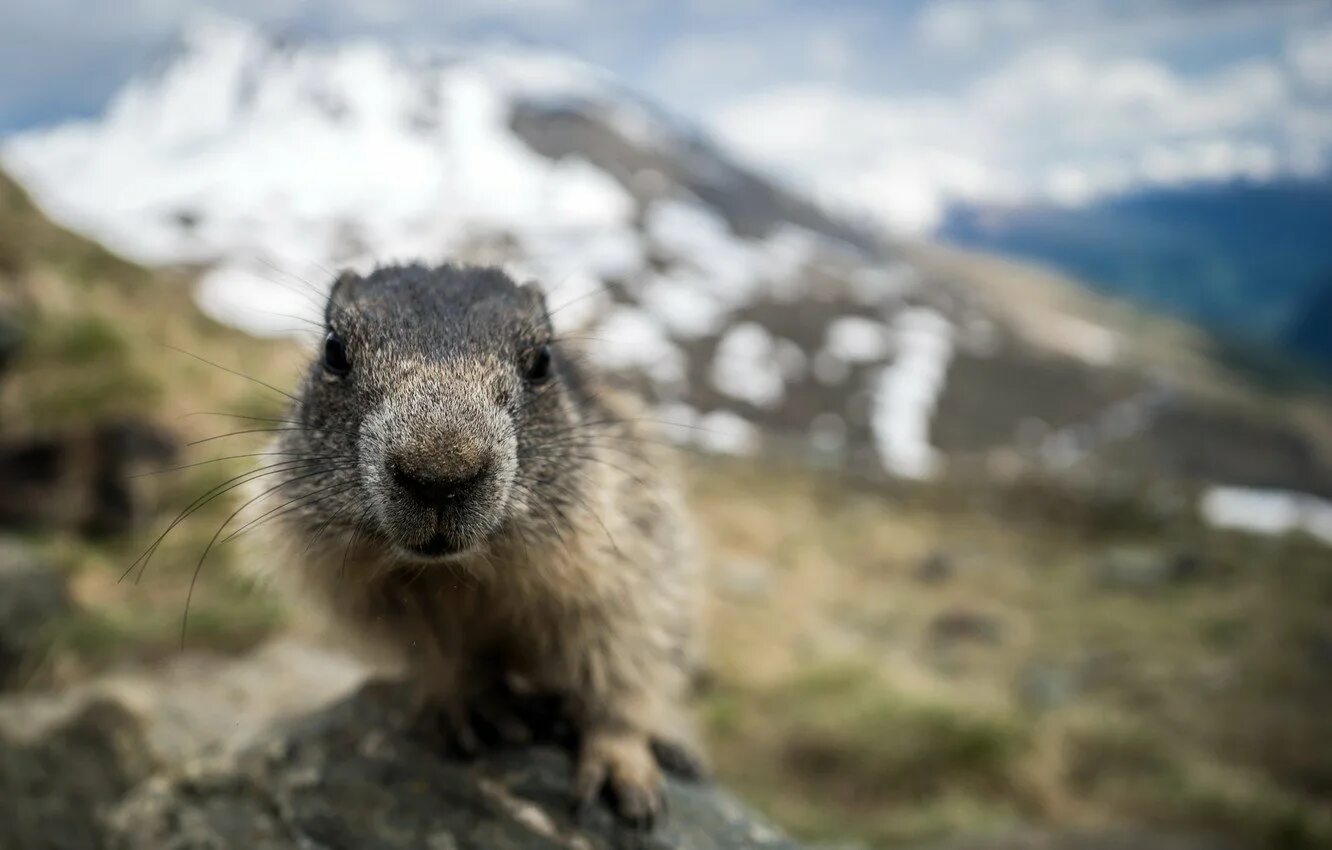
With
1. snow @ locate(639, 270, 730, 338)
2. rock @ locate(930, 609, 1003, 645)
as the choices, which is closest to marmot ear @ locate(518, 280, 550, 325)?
rock @ locate(930, 609, 1003, 645)

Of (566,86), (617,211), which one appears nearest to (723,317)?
(617,211)

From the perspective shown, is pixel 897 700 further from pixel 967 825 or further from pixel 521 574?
pixel 521 574

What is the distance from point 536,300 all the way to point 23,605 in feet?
16.3

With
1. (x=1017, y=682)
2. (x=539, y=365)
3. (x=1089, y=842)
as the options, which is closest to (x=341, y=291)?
(x=539, y=365)

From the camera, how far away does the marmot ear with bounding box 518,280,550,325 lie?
11.8 feet

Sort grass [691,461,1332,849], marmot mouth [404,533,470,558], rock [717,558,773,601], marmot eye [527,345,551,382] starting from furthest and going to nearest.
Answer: rock [717,558,773,601] < grass [691,461,1332,849] < marmot eye [527,345,551,382] < marmot mouth [404,533,470,558]

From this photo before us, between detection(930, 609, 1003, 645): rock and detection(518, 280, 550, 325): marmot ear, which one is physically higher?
detection(518, 280, 550, 325): marmot ear

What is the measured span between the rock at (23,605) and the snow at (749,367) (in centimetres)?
7666

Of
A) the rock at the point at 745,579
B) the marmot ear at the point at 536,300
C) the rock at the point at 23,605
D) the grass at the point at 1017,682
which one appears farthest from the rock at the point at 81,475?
the rock at the point at 745,579

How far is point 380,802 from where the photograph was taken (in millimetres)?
3455

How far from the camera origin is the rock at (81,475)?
8.09 m

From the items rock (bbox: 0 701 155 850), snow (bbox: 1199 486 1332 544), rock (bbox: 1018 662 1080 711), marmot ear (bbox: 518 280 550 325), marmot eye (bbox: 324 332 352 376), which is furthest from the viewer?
snow (bbox: 1199 486 1332 544)

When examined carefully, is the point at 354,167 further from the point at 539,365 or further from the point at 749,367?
the point at 539,365

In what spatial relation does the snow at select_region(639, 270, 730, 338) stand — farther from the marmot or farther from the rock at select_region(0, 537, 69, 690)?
the marmot
